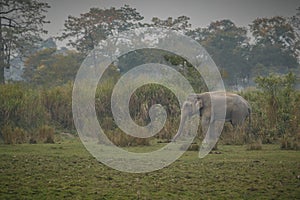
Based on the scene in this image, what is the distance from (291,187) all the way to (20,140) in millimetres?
7044

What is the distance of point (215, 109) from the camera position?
13109 millimetres

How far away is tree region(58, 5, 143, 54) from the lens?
3572 cm

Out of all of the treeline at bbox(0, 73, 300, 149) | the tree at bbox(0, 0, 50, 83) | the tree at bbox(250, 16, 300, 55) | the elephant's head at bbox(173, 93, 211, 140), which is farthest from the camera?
the tree at bbox(250, 16, 300, 55)

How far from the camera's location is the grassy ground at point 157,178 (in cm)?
615

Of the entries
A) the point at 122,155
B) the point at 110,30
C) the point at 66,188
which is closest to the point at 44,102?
the point at 122,155

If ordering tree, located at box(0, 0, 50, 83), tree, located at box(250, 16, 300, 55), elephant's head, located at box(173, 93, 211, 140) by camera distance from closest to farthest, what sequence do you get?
1. elephant's head, located at box(173, 93, 211, 140)
2. tree, located at box(0, 0, 50, 83)
3. tree, located at box(250, 16, 300, 55)

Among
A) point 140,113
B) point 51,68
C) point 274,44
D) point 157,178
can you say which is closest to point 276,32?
point 274,44

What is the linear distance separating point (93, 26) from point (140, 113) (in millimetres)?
21875

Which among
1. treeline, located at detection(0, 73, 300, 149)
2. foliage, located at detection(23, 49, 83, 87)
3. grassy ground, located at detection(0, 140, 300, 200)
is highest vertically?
foliage, located at detection(23, 49, 83, 87)

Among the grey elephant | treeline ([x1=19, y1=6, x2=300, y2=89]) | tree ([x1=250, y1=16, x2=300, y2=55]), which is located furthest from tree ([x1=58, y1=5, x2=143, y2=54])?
the grey elephant

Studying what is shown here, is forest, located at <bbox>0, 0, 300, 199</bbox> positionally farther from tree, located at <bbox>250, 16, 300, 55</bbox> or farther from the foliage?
tree, located at <bbox>250, 16, 300, 55</bbox>

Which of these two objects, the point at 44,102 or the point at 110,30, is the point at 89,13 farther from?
the point at 44,102

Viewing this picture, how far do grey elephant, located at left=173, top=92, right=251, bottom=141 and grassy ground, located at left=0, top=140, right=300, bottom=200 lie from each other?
10.4ft

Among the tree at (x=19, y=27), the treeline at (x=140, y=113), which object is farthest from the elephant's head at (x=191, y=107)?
the tree at (x=19, y=27)
